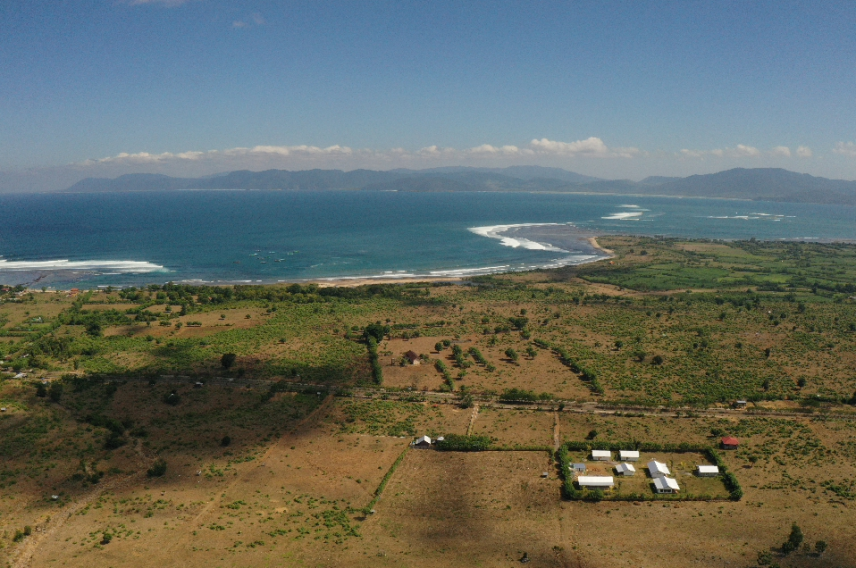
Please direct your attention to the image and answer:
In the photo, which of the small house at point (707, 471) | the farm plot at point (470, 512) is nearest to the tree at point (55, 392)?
the farm plot at point (470, 512)

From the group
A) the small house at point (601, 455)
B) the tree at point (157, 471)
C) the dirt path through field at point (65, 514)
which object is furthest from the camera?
the small house at point (601, 455)

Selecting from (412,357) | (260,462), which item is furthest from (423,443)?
(412,357)

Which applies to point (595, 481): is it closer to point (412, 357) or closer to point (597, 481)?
point (597, 481)

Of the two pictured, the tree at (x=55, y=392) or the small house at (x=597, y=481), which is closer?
the small house at (x=597, y=481)

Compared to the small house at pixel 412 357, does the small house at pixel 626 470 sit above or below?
below

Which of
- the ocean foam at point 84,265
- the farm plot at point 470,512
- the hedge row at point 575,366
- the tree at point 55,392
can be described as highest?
the ocean foam at point 84,265

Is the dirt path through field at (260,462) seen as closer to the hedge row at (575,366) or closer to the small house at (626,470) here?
the small house at (626,470)
